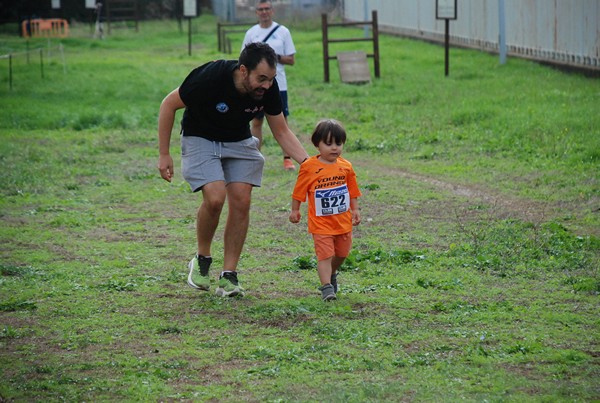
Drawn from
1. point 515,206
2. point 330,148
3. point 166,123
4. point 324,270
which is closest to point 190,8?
point 515,206

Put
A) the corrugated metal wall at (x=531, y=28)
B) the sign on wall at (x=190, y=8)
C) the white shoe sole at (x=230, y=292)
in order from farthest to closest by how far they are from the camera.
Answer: the sign on wall at (x=190, y=8)
the corrugated metal wall at (x=531, y=28)
the white shoe sole at (x=230, y=292)

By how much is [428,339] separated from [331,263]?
117cm

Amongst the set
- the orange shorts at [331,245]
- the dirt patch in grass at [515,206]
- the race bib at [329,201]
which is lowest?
the dirt patch in grass at [515,206]

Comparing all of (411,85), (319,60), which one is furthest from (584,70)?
(319,60)

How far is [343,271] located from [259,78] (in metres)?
1.81

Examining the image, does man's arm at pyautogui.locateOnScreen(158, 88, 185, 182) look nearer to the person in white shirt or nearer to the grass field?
the grass field

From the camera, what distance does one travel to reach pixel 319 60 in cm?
2625

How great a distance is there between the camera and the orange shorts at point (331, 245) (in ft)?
21.7

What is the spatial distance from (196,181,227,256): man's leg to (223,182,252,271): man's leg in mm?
114

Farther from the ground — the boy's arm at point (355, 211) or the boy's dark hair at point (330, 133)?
the boy's dark hair at point (330, 133)

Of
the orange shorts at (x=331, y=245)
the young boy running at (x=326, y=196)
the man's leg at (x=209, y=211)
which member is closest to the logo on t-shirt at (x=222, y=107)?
the man's leg at (x=209, y=211)

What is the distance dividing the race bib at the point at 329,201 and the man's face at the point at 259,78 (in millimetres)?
766

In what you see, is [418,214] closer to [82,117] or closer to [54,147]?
[54,147]

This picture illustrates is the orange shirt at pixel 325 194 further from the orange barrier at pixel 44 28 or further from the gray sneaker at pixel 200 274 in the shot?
the orange barrier at pixel 44 28
